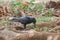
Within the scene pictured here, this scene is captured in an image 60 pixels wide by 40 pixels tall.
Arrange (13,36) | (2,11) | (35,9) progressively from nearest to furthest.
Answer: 1. (13,36)
2. (2,11)
3. (35,9)

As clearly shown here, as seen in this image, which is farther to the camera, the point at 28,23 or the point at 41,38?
the point at 28,23

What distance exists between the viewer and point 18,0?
10281mm

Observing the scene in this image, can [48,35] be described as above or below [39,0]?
above

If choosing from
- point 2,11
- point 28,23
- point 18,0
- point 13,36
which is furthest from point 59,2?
point 13,36

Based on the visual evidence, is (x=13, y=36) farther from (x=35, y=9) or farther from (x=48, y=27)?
(x=35, y=9)

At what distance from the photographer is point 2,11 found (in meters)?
9.11

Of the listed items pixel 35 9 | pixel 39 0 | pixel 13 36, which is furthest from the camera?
pixel 39 0

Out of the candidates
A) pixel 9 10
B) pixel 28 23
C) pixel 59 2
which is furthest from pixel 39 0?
pixel 28 23

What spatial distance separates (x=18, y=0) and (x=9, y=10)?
882 millimetres

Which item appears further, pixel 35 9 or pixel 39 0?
pixel 39 0

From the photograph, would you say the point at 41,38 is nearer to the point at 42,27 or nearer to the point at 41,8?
the point at 42,27

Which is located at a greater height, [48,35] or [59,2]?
[48,35]

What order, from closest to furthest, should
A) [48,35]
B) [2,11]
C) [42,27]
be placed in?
1. [48,35]
2. [42,27]
3. [2,11]

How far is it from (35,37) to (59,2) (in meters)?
6.69
